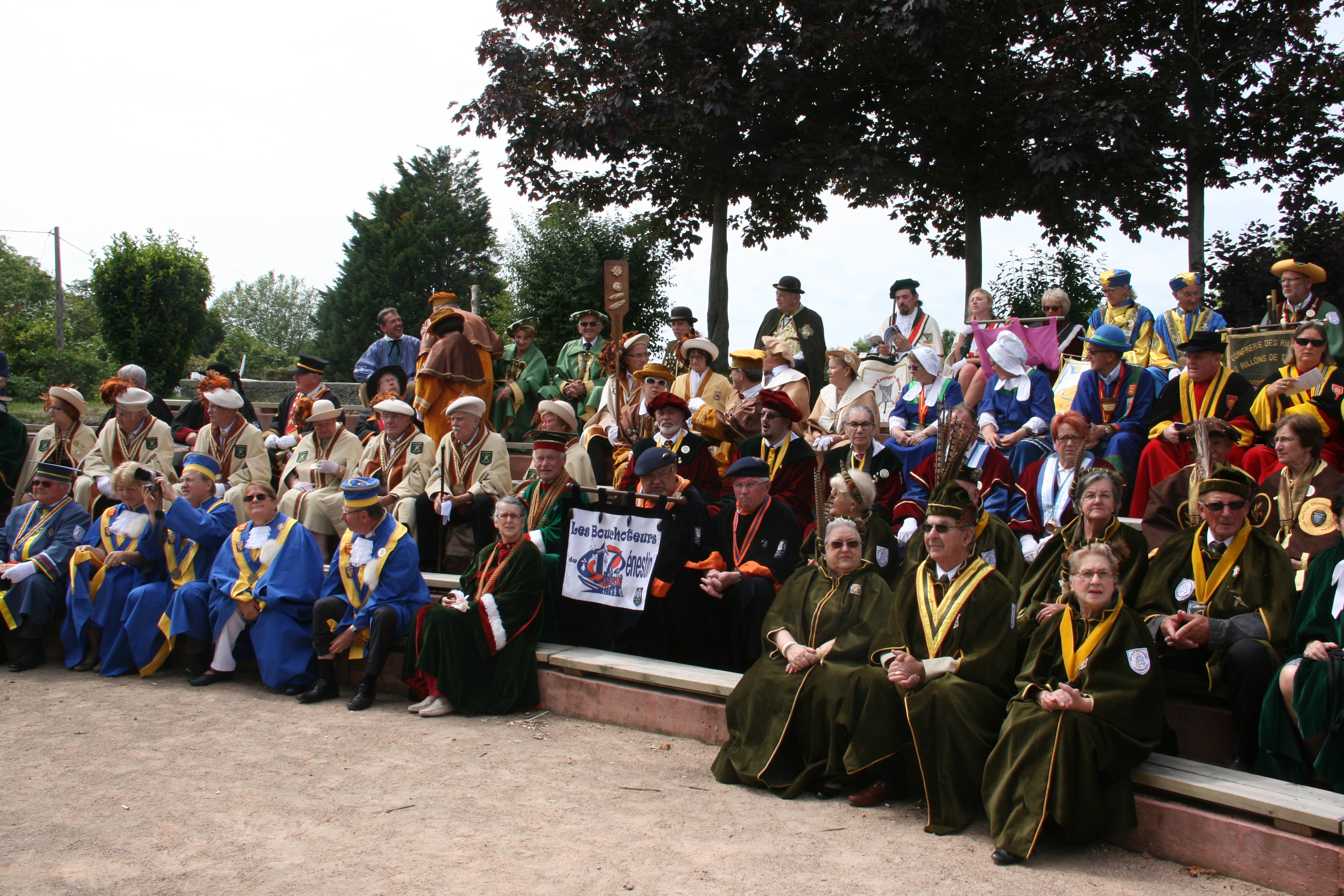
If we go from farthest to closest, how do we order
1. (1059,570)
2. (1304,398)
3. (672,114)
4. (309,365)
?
1. (672,114)
2. (309,365)
3. (1304,398)
4. (1059,570)

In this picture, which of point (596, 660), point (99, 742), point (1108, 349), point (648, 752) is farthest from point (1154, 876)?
point (99, 742)

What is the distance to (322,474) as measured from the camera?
8523 millimetres

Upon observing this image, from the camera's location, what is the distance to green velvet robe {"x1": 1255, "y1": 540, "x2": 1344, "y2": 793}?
13.0ft

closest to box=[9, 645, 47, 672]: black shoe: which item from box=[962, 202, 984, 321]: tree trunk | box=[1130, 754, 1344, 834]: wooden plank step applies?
box=[1130, 754, 1344, 834]: wooden plank step

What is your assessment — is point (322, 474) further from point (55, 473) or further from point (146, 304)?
point (146, 304)

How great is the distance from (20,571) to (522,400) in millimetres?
5053

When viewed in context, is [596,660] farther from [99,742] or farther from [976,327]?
[976,327]

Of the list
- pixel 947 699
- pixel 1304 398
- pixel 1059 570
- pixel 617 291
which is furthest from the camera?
pixel 617 291

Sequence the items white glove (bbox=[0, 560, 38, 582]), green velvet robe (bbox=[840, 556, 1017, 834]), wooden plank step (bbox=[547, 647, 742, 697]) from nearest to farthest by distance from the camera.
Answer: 1. green velvet robe (bbox=[840, 556, 1017, 834])
2. wooden plank step (bbox=[547, 647, 742, 697])
3. white glove (bbox=[0, 560, 38, 582])

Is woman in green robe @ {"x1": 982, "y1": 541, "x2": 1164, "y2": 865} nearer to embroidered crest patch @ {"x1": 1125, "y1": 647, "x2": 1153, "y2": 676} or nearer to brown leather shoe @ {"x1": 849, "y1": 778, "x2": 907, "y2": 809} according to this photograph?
embroidered crest patch @ {"x1": 1125, "y1": 647, "x2": 1153, "y2": 676}

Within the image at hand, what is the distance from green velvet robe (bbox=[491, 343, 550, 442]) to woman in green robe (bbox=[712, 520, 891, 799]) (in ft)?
20.5

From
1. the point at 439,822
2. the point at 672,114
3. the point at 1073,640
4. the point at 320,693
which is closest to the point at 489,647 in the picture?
the point at 320,693

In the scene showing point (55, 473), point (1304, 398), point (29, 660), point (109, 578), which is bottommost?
point (29, 660)

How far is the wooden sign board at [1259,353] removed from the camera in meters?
7.14
